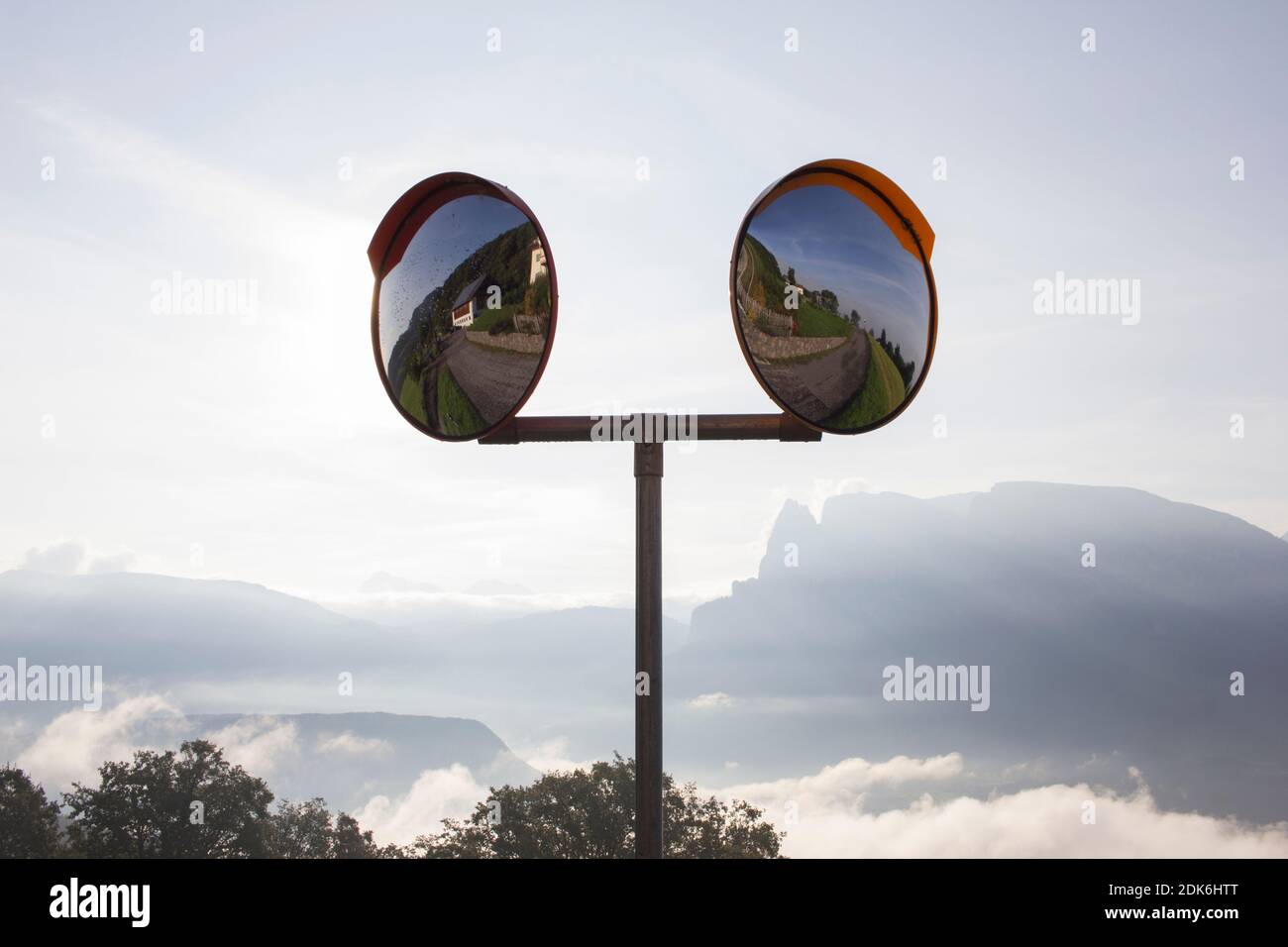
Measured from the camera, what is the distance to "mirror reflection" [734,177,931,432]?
3.30 metres

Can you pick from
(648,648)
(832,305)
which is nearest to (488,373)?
(648,648)

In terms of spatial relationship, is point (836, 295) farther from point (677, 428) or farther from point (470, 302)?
point (470, 302)

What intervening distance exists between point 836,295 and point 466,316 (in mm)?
1340

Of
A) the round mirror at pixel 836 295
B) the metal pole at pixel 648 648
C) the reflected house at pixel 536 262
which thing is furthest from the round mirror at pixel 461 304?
the round mirror at pixel 836 295

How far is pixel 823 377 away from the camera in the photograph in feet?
11.0

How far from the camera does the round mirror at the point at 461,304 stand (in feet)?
11.1

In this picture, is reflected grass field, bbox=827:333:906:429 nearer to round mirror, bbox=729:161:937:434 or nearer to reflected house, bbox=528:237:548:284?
round mirror, bbox=729:161:937:434

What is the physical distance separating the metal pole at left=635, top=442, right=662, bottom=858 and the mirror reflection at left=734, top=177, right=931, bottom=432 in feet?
1.76

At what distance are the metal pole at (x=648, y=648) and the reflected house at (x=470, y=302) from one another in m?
0.77
